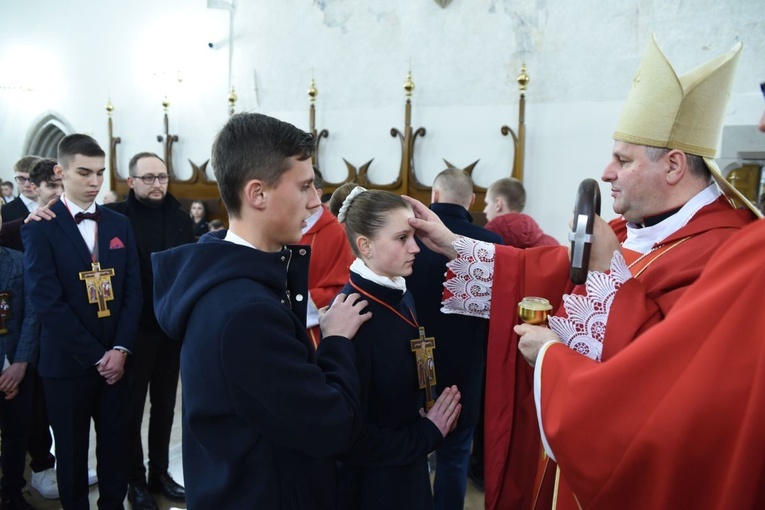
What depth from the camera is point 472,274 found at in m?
2.06

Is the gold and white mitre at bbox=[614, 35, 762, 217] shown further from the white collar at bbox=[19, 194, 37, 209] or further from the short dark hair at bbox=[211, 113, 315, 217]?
the white collar at bbox=[19, 194, 37, 209]

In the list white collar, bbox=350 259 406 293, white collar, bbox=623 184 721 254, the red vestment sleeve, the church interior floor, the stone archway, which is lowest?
the church interior floor

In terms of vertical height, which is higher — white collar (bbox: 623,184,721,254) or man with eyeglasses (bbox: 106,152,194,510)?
white collar (bbox: 623,184,721,254)

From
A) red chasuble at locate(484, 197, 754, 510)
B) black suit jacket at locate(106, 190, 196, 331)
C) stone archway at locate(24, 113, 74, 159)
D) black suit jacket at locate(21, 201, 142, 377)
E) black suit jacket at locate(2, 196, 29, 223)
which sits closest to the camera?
red chasuble at locate(484, 197, 754, 510)

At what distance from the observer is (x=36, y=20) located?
32.5ft

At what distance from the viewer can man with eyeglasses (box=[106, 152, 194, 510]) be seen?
2955mm

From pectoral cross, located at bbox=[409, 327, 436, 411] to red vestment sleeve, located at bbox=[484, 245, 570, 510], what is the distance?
0.23m

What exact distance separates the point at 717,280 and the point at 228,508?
3.84 ft

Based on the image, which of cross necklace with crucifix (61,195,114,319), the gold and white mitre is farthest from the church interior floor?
the gold and white mitre

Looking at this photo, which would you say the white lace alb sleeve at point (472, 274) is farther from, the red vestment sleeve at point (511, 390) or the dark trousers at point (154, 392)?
the dark trousers at point (154, 392)

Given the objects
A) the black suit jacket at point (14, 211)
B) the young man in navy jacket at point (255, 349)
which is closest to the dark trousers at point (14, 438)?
the young man in navy jacket at point (255, 349)

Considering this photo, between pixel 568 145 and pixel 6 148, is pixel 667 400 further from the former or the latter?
pixel 6 148

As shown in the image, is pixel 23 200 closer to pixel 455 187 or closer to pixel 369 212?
pixel 455 187

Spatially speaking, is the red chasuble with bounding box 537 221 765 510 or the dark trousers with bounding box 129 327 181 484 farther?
the dark trousers with bounding box 129 327 181 484
